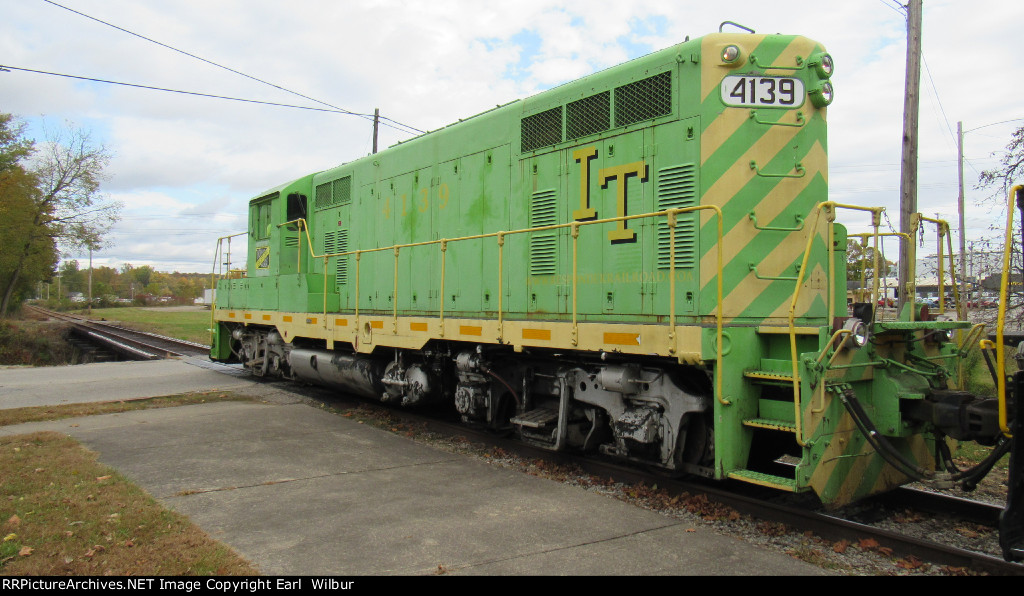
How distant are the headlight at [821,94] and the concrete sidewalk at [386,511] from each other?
146 inches

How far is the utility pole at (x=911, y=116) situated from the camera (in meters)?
9.19

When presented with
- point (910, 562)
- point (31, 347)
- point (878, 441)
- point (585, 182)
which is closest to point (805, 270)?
point (878, 441)

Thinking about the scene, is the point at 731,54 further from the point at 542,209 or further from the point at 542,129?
the point at 542,209

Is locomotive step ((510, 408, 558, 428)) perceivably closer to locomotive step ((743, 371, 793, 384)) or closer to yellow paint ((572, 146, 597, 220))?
yellow paint ((572, 146, 597, 220))

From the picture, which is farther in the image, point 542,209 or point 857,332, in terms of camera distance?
point 542,209

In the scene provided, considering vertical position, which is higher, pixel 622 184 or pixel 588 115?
pixel 588 115

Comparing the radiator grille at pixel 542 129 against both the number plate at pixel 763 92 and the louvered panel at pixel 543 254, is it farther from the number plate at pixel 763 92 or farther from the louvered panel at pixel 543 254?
the number plate at pixel 763 92

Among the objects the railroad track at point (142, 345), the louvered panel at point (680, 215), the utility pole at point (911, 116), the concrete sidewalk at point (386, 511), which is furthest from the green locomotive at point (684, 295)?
the railroad track at point (142, 345)

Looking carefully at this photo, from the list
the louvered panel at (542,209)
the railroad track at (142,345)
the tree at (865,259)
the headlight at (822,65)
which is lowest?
the railroad track at (142,345)

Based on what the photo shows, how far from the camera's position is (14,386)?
12.5m

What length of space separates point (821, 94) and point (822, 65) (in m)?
0.25

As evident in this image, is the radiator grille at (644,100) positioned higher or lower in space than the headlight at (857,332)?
higher

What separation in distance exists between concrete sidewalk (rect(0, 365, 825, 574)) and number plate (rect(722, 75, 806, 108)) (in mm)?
3499

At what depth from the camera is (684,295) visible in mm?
5398
